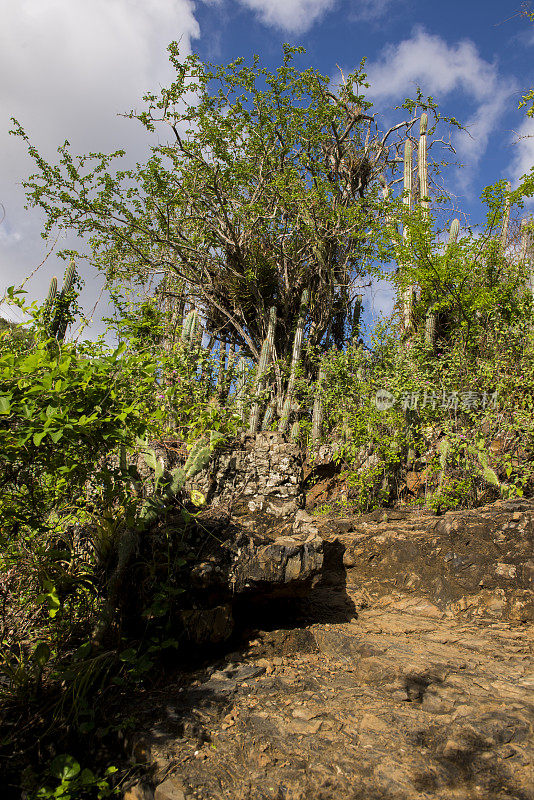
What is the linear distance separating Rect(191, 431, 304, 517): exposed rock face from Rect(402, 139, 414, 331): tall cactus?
537 cm

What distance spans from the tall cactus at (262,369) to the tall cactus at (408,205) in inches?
124

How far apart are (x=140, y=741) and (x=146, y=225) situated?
11911mm

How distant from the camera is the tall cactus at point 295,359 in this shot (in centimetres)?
973

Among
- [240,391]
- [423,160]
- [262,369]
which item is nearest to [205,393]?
[240,391]

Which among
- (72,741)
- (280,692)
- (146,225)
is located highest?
(146,225)

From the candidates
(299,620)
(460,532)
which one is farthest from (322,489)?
(299,620)

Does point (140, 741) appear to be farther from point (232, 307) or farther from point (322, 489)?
point (232, 307)

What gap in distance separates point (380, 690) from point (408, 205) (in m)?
10.7

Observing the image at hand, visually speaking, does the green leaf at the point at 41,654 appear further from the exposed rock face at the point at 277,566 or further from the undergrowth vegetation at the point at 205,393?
the exposed rock face at the point at 277,566

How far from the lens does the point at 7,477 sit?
2178mm

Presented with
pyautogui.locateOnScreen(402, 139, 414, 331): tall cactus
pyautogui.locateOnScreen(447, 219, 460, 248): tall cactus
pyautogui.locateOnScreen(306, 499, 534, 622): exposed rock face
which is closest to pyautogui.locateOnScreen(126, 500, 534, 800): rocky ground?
pyautogui.locateOnScreen(306, 499, 534, 622): exposed rock face

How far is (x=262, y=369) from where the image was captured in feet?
33.9

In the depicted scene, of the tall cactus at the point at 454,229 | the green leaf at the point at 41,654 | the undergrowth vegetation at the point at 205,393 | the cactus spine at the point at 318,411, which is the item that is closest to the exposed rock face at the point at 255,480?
the undergrowth vegetation at the point at 205,393

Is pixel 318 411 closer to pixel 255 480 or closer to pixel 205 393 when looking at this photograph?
pixel 205 393
